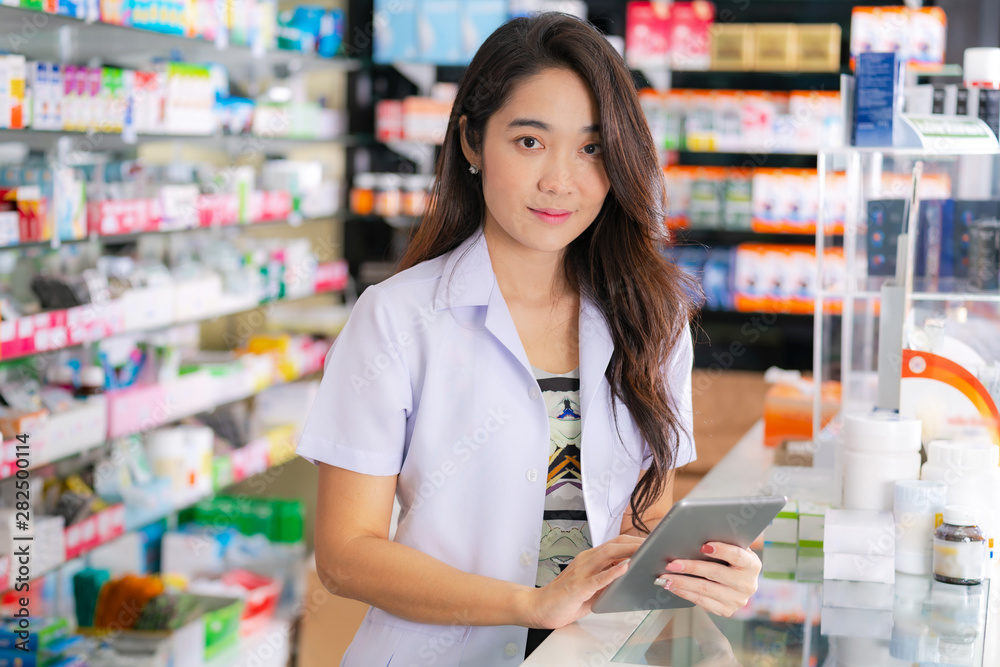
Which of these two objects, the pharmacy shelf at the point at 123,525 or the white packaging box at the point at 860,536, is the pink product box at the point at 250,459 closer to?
the pharmacy shelf at the point at 123,525

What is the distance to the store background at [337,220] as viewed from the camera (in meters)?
3.81

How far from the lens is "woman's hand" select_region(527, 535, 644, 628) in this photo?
1278 mm

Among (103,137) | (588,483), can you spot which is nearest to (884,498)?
(588,483)

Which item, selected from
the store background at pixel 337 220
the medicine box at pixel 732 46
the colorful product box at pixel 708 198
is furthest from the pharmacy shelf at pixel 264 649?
the medicine box at pixel 732 46

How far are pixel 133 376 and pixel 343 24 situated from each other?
2.39 meters

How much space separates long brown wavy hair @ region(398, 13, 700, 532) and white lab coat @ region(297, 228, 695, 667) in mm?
96

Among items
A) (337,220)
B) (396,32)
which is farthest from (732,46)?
(337,220)

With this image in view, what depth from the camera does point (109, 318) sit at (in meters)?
3.06

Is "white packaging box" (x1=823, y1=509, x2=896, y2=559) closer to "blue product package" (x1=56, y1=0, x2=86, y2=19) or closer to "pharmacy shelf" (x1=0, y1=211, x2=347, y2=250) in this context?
"pharmacy shelf" (x1=0, y1=211, x2=347, y2=250)

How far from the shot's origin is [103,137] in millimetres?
3119

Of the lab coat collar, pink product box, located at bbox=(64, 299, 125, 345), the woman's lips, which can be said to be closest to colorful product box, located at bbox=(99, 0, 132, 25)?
pink product box, located at bbox=(64, 299, 125, 345)

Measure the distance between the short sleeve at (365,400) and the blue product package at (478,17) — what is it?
3.68 meters

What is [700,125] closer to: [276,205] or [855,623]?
[276,205]

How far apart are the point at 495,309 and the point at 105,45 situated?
7.70 ft
